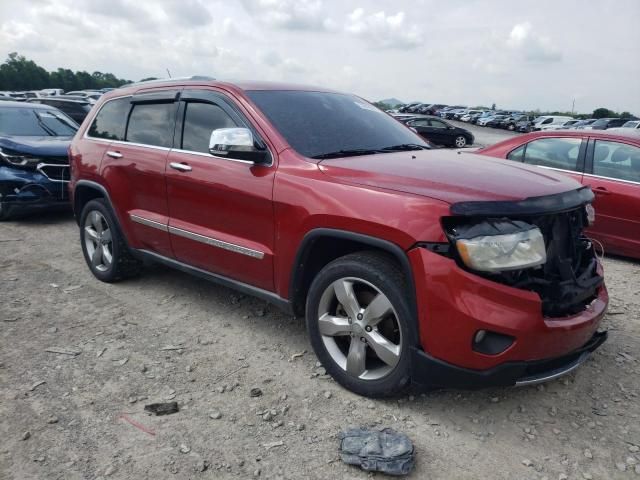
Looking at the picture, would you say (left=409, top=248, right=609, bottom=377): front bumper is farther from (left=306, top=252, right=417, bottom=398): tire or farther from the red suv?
(left=306, top=252, right=417, bottom=398): tire

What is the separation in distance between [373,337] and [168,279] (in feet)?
9.17

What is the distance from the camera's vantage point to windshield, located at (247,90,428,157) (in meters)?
3.44

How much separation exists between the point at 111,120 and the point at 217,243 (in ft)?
6.48

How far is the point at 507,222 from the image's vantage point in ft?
8.39

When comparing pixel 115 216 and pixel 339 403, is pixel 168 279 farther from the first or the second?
pixel 339 403

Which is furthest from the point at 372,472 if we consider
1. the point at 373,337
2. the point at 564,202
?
the point at 564,202

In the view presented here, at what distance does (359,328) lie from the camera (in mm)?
2904

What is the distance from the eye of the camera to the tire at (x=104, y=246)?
4699 mm

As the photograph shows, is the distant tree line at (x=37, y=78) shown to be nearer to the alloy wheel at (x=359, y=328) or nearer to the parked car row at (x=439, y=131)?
the parked car row at (x=439, y=131)

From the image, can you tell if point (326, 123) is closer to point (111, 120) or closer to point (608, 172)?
point (111, 120)

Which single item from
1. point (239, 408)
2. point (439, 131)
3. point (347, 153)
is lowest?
point (239, 408)

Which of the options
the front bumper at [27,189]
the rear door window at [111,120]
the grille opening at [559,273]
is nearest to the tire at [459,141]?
the front bumper at [27,189]

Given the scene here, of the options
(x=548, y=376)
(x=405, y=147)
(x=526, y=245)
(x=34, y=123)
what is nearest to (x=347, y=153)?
(x=405, y=147)

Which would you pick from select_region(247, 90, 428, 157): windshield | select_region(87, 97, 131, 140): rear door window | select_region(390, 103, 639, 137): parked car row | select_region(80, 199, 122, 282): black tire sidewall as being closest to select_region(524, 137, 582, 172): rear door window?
select_region(247, 90, 428, 157): windshield
